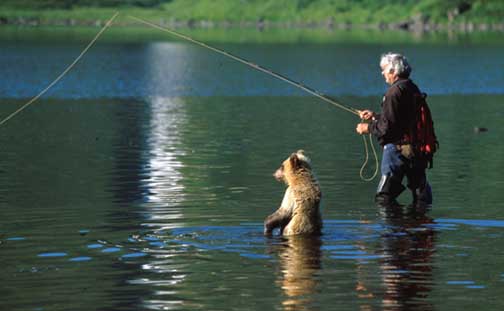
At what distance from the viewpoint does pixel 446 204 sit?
65.1 feet

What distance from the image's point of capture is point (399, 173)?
1888cm

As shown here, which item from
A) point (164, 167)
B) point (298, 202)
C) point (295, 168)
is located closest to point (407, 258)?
point (298, 202)

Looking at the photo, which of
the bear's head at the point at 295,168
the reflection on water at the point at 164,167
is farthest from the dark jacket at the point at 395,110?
the reflection on water at the point at 164,167

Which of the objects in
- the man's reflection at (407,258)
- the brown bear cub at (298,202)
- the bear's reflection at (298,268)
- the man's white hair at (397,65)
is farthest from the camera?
the man's white hair at (397,65)

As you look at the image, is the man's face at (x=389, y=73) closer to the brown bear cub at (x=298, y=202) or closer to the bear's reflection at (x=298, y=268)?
the brown bear cub at (x=298, y=202)

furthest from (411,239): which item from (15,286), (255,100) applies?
(255,100)

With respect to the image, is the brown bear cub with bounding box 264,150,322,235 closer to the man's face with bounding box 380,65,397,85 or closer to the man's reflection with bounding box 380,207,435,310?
the man's reflection with bounding box 380,207,435,310

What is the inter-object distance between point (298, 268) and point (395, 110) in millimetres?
4552

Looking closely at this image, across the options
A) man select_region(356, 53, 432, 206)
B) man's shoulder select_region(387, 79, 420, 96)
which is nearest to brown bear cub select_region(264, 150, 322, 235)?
man select_region(356, 53, 432, 206)

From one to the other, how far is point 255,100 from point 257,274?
32076 mm

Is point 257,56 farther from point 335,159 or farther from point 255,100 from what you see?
point 335,159

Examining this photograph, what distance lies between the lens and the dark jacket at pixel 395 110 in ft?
60.1

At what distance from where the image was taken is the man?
60.1ft

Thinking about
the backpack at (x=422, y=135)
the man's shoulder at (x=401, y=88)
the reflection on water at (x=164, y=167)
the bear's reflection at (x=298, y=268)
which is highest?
the man's shoulder at (x=401, y=88)
